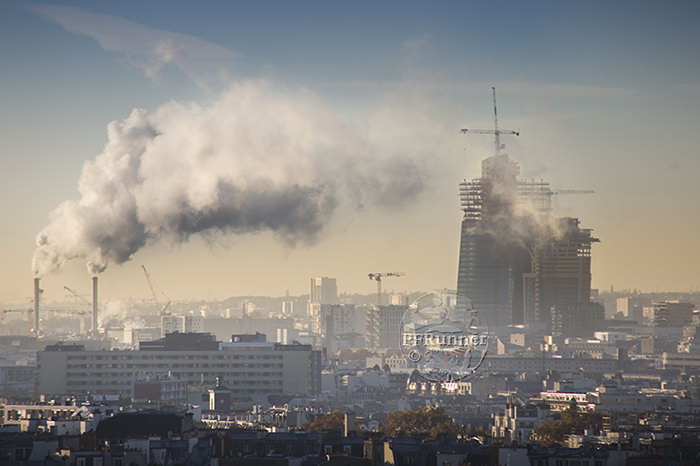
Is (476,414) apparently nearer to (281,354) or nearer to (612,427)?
(281,354)

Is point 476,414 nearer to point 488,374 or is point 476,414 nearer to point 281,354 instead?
point 281,354

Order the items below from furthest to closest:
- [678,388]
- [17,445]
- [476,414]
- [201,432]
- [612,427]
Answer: [678,388] < [476,414] < [612,427] < [201,432] < [17,445]

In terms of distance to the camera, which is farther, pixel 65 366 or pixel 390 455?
pixel 65 366

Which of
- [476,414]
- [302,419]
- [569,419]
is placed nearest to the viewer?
[569,419]

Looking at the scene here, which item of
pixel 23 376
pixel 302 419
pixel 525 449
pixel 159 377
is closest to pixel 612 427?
pixel 302 419

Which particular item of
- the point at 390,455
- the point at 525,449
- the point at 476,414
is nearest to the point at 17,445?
the point at 390,455

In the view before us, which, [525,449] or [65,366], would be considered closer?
[525,449]
